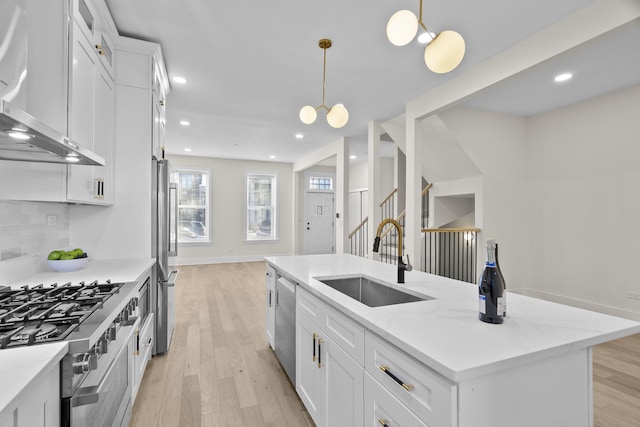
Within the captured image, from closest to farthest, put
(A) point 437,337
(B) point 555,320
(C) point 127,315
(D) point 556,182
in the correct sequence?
(A) point 437,337 < (B) point 555,320 < (C) point 127,315 < (D) point 556,182

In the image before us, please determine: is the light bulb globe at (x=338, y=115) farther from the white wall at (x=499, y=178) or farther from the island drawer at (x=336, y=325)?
the white wall at (x=499, y=178)

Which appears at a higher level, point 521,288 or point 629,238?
point 629,238

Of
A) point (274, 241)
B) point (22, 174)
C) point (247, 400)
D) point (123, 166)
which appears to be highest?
point (123, 166)

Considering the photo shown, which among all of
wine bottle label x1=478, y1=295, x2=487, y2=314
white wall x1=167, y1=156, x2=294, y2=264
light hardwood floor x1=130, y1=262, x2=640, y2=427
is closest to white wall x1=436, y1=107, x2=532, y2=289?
light hardwood floor x1=130, y1=262, x2=640, y2=427

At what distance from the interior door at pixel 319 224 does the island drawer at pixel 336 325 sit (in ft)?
22.5

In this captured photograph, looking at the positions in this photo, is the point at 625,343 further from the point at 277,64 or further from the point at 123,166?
the point at 123,166

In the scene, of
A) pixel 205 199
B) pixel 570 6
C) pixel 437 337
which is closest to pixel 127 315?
pixel 437 337

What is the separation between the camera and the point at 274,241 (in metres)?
8.50

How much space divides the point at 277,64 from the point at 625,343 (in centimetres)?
451

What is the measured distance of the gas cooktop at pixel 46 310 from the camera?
3.26ft

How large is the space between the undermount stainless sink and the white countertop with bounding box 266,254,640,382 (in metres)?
0.23

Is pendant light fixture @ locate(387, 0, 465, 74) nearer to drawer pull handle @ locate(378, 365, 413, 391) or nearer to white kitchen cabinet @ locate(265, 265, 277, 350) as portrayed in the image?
drawer pull handle @ locate(378, 365, 413, 391)

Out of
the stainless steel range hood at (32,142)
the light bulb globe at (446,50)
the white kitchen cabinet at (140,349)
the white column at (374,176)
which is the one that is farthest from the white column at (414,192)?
the stainless steel range hood at (32,142)

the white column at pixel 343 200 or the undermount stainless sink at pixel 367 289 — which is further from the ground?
the white column at pixel 343 200
